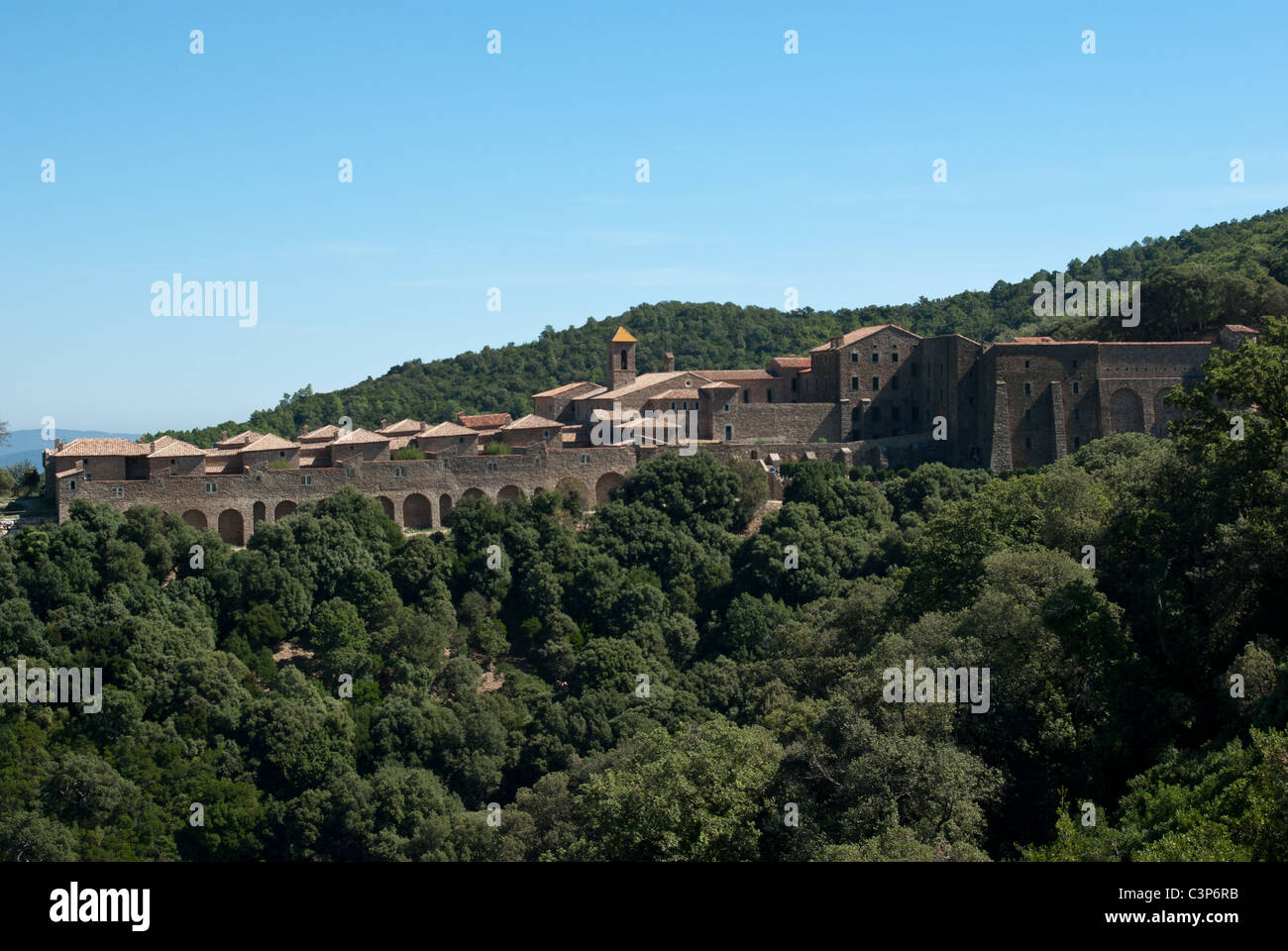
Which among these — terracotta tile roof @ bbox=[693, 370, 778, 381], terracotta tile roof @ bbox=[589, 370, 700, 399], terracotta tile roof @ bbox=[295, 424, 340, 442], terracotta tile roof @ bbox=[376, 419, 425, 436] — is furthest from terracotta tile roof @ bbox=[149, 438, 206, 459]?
terracotta tile roof @ bbox=[693, 370, 778, 381]

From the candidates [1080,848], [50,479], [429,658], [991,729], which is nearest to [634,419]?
[429,658]

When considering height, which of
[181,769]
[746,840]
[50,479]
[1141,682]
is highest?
[50,479]

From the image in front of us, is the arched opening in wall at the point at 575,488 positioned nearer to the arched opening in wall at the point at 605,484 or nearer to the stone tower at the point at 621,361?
the arched opening in wall at the point at 605,484

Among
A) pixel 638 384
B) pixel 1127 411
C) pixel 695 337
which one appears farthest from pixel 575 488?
pixel 695 337

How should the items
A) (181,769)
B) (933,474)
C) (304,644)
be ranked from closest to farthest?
(181,769) → (304,644) → (933,474)

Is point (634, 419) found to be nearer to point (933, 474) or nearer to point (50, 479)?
point (933, 474)

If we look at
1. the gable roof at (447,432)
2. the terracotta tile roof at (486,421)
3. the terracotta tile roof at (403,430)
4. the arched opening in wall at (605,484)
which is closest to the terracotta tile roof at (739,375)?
the arched opening in wall at (605,484)

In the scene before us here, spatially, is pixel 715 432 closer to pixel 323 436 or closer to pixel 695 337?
pixel 323 436
